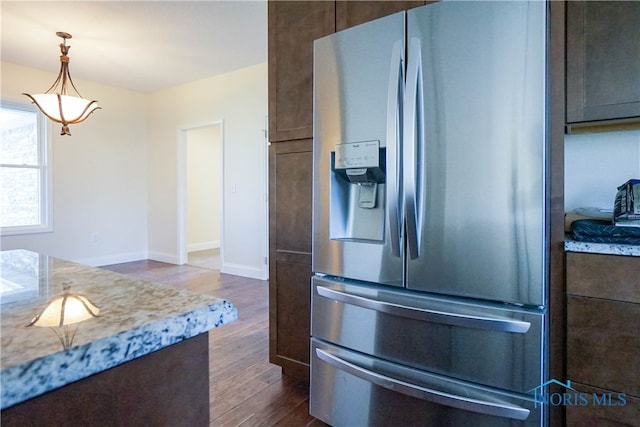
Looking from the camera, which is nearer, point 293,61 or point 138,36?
point 293,61

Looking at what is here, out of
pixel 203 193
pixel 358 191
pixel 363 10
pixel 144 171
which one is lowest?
pixel 358 191

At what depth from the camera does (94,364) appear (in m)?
0.41

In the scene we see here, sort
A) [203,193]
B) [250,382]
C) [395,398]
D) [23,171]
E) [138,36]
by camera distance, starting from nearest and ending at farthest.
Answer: [395,398] < [250,382] < [138,36] < [23,171] < [203,193]

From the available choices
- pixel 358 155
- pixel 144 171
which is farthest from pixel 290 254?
pixel 144 171

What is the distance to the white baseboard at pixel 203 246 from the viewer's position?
21.8 feet

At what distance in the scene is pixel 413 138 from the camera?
1270 mm

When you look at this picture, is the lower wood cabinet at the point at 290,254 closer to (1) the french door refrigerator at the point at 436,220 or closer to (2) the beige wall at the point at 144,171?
(1) the french door refrigerator at the point at 436,220

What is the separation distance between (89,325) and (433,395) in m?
1.18

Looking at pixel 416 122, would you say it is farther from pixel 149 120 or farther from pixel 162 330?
pixel 149 120

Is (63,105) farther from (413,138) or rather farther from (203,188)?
(203,188)

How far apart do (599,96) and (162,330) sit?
1.57m

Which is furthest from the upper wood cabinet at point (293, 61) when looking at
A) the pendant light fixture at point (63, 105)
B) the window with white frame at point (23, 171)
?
the window with white frame at point (23, 171)

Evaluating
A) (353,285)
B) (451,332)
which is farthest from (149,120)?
(451,332)

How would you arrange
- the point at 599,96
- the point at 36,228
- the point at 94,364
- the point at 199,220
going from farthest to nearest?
the point at 199,220 → the point at 36,228 → the point at 599,96 → the point at 94,364
